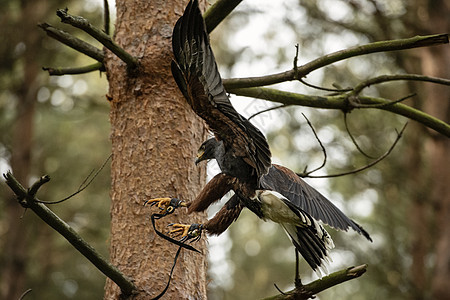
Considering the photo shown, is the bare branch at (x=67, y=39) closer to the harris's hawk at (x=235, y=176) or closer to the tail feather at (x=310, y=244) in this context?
the harris's hawk at (x=235, y=176)

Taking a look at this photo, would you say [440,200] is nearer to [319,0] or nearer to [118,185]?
[319,0]

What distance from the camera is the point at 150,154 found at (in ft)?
10.1

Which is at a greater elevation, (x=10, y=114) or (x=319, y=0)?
(x=319, y=0)

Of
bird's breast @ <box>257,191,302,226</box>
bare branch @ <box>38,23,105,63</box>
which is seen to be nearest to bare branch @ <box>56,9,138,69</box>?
bare branch @ <box>38,23,105,63</box>

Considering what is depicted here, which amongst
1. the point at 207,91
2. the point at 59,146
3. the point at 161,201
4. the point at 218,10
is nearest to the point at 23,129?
the point at 59,146

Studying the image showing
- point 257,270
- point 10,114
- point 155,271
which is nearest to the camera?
point 155,271

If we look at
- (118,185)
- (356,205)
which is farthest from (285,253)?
(118,185)

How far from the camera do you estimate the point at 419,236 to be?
9.29m

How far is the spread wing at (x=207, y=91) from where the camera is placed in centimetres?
235

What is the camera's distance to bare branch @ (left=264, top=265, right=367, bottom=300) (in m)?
2.27

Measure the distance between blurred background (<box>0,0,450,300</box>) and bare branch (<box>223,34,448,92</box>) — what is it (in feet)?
17.2

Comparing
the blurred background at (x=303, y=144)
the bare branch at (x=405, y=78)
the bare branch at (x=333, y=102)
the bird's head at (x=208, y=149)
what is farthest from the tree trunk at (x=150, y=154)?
the blurred background at (x=303, y=144)

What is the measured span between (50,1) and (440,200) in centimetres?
716

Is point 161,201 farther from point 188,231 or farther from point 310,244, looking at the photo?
point 310,244
